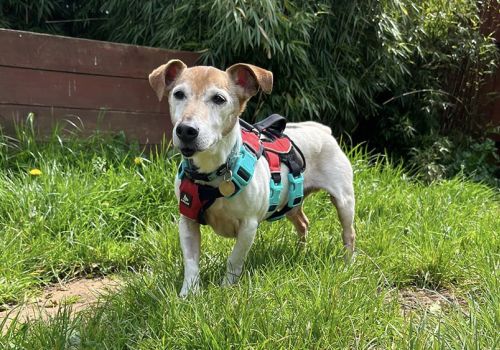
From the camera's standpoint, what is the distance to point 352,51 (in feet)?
18.8

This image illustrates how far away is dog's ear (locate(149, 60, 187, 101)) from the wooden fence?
2.28 metres

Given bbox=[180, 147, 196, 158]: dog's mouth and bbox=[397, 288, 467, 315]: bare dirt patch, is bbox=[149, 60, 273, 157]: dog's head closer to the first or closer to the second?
bbox=[180, 147, 196, 158]: dog's mouth

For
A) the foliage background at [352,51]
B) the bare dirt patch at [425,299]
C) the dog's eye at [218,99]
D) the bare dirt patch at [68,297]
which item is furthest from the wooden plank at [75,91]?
the bare dirt patch at [425,299]

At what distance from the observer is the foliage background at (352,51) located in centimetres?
507

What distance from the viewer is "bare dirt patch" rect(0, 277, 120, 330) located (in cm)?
256

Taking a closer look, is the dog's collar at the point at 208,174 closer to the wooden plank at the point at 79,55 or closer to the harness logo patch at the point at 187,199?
the harness logo patch at the point at 187,199

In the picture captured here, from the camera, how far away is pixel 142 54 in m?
4.99

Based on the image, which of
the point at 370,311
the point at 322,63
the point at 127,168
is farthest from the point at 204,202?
the point at 322,63

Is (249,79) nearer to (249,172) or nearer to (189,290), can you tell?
(249,172)

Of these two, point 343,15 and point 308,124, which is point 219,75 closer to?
point 308,124

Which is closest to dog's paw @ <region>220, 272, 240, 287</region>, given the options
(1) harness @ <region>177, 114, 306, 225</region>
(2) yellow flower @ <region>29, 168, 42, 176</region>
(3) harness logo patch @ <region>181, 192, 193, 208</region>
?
(1) harness @ <region>177, 114, 306, 225</region>

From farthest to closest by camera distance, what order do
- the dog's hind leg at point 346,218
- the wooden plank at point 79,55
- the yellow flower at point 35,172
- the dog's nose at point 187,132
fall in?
the wooden plank at point 79,55 < the yellow flower at point 35,172 < the dog's hind leg at point 346,218 < the dog's nose at point 187,132

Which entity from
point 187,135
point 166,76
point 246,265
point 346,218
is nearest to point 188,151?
point 187,135

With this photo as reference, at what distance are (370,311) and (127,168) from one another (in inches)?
103
